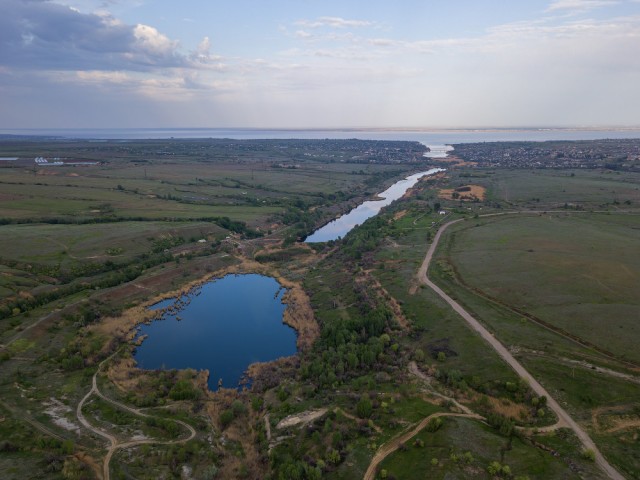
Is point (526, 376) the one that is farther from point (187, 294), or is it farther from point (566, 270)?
point (187, 294)

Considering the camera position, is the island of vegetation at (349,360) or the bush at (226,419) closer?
the island of vegetation at (349,360)

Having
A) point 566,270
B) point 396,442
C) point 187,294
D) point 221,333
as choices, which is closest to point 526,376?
point 396,442

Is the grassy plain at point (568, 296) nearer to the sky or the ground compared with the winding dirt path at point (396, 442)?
nearer to the sky

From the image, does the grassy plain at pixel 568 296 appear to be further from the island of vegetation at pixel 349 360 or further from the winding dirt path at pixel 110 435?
the winding dirt path at pixel 110 435

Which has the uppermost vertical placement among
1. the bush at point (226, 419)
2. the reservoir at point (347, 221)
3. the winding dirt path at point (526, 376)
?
the reservoir at point (347, 221)

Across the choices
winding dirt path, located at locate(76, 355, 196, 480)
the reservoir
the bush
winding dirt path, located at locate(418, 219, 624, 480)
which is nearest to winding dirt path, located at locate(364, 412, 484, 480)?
winding dirt path, located at locate(418, 219, 624, 480)

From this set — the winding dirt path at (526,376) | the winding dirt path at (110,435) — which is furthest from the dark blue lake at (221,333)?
the winding dirt path at (526,376)

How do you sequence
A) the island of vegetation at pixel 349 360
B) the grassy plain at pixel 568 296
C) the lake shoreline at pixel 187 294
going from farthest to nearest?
1. the lake shoreline at pixel 187 294
2. the grassy plain at pixel 568 296
3. the island of vegetation at pixel 349 360
